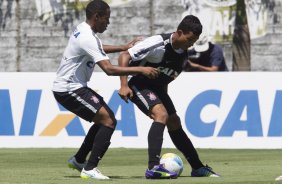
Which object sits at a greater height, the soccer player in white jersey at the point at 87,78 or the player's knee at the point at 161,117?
the soccer player in white jersey at the point at 87,78

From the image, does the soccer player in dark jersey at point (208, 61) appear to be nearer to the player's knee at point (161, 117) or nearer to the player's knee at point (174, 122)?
the player's knee at point (174, 122)

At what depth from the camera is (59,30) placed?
82.9ft

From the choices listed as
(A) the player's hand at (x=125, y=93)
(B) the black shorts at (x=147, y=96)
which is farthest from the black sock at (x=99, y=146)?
(B) the black shorts at (x=147, y=96)

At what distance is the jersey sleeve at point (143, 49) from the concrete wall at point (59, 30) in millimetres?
12707

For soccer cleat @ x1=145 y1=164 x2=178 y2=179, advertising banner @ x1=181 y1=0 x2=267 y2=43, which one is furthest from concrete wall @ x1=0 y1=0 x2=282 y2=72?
soccer cleat @ x1=145 y1=164 x2=178 y2=179

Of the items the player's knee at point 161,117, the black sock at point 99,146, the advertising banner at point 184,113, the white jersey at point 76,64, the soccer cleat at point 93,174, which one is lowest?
the advertising banner at point 184,113

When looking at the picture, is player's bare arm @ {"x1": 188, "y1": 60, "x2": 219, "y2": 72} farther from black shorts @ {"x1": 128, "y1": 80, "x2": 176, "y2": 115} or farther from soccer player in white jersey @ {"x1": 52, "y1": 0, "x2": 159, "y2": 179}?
soccer player in white jersey @ {"x1": 52, "y1": 0, "x2": 159, "y2": 179}

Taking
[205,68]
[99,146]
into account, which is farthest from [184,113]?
[99,146]

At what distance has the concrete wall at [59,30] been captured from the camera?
2481 centimetres

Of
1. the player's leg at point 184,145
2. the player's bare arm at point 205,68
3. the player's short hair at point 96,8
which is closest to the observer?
the player's short hair at point 96,8

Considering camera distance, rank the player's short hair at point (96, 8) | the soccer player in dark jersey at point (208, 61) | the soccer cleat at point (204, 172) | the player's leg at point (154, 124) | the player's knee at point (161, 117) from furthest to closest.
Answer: the soccer player in dark jersey at point (208, 61), the soccer cleat at point (204, 172), the player's knee at point (161, 117), the player's short hair at point (96, 8), the player's leg at point (154, 124)

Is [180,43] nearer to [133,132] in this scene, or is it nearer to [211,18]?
[133,132]

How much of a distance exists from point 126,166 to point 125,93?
2.80 meters

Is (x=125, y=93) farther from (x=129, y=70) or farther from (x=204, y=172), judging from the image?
(x=204, y=172)
